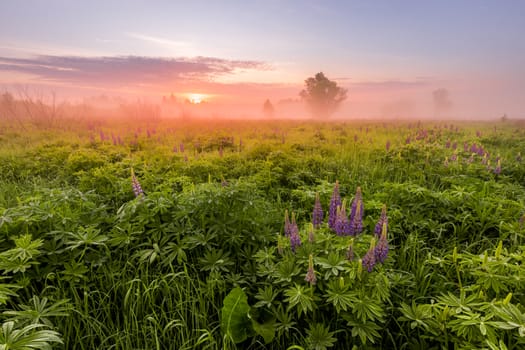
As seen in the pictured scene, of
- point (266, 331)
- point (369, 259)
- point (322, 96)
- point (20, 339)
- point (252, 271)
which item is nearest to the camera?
point (20, 339)

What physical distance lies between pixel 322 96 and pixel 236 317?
4019 cm

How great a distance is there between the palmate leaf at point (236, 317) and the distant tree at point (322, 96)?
3864 cm

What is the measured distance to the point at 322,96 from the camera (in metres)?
39.2

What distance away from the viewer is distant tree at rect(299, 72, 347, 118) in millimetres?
38281

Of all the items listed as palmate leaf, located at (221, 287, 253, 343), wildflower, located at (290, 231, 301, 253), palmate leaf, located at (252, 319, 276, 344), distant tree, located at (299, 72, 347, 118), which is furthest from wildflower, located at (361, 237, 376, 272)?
distant tree, located at (299, 72, 347, 118)

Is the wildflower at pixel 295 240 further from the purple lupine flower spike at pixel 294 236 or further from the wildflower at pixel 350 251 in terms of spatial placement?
the wildflower at pixel 350 251

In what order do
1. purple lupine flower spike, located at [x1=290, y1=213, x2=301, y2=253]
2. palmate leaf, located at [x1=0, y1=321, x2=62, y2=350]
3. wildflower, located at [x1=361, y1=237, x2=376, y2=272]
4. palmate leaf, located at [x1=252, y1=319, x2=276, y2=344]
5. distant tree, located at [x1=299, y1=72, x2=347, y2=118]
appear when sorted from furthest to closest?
distant tree, located at [x1=299, y1=72, x2=347, y2=118]
purple lupine flower spike, located at [x1=290, y1=213, x2=301, y2=253]
palmate leaf, located at [x1=252, y1=319, x2=276, y2=344]
wildflower, located at [x1=361, y1=237, x2=376, y2=272]
palmate leaf, located at [x1=0, y1=321, x2=62, y2=350]

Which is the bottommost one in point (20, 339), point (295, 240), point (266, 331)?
point (266, 331)

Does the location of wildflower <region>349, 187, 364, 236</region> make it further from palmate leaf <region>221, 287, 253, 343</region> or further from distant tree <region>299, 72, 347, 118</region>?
distant tree <region>299, 72, 347, 118</region>

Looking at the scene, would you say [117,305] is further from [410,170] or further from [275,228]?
[410,170]

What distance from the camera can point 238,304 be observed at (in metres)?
1.81

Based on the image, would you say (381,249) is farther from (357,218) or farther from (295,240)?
(295,240)

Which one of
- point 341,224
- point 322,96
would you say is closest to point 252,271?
point 341,224

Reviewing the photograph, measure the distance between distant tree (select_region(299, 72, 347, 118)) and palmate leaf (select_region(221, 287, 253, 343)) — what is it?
38637mm
